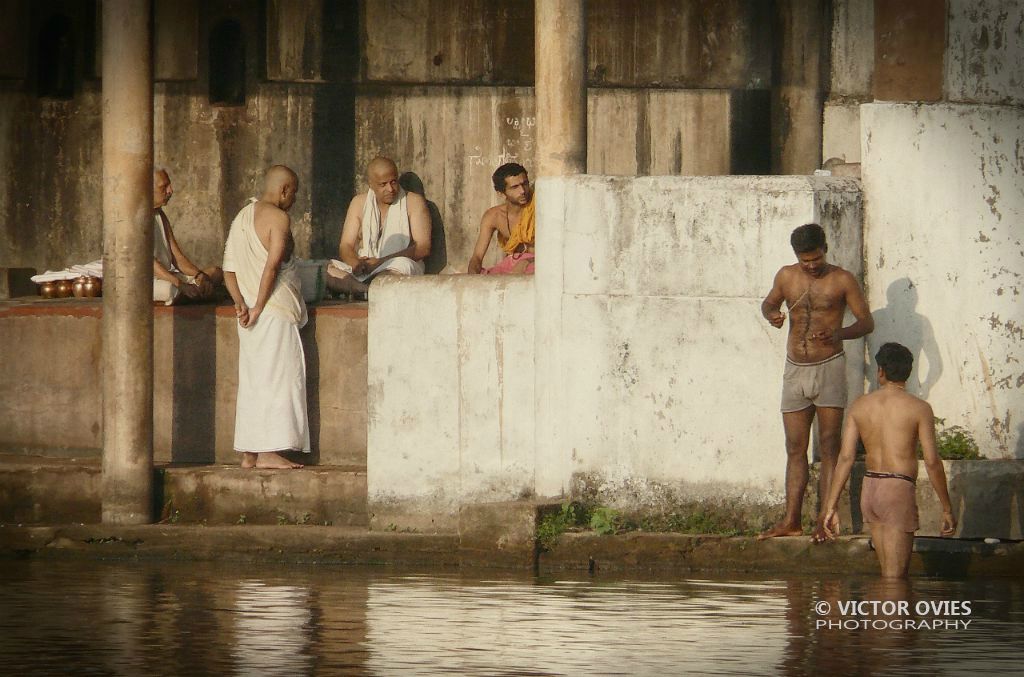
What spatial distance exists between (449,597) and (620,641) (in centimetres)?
171

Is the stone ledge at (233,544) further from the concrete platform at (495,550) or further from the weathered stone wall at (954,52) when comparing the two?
the weathered stone wall at (954,52)

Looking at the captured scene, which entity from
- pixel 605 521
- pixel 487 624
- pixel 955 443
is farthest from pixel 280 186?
pixel 955 443

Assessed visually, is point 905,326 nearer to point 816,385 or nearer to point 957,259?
Answer: point 957,259

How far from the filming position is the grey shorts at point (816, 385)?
12.1m

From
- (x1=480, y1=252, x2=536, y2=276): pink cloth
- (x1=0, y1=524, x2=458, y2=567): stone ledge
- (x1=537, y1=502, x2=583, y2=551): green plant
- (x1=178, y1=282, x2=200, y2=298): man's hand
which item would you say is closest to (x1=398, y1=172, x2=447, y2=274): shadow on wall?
(x1=480, y1=252, x2=536, y2=276): pink cloth

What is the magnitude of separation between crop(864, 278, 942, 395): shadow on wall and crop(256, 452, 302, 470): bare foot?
3.68 m

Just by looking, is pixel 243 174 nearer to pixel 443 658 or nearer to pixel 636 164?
pixel 636 164

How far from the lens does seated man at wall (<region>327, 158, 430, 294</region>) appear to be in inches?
606

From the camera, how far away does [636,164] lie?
1691cm

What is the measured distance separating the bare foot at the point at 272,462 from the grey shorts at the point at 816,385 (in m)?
3.28

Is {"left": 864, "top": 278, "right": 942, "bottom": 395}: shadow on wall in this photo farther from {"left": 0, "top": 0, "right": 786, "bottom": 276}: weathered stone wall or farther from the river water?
{"left": 0, "top": 0, "right": 786, "bottom": 276}: weathered stone wall

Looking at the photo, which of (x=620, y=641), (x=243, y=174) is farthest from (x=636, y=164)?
(x=620, y=641)

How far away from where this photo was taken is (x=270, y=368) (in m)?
13.7

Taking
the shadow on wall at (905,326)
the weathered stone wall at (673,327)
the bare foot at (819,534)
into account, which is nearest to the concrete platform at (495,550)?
the bare foot at (819,534)
